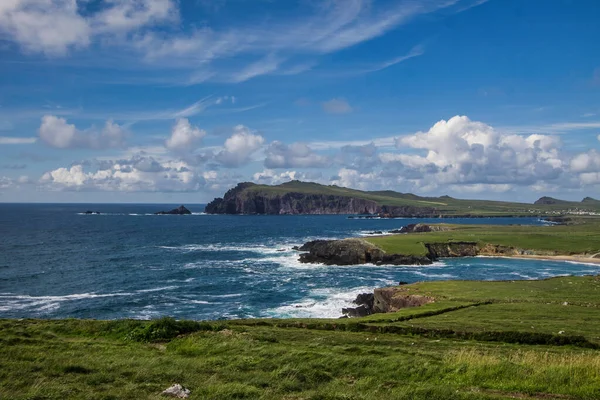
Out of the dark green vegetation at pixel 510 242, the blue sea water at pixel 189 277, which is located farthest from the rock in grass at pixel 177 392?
the dark green vegetation at pixel 510 242

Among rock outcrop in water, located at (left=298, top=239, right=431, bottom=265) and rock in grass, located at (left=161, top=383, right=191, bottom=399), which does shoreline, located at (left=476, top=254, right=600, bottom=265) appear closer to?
rock outcrop in water, located at (left=298, top=239, right=431, bottom=265)

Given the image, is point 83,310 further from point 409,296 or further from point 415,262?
point 415,262

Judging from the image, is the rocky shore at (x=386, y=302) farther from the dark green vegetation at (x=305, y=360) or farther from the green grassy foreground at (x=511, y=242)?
the green grassy foreground at (x=511, y=242)

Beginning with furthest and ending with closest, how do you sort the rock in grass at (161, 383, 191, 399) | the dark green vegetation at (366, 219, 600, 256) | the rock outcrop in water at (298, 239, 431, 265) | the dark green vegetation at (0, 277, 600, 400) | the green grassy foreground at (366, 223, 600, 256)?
the green grassy foreground at (366, 223, 600, 256) < the dark green vegetation at (366, 219, 600, 256) < the rock outcrop in water at (298, 239, 431, 265) < the dark green vegetation at (0, 277, 600, 400) < the rock in grass at (161, 383, 191, 399)

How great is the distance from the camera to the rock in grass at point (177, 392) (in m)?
14.4

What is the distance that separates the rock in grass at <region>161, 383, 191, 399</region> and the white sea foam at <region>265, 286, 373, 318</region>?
46.8 m

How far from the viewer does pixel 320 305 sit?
67.0 m

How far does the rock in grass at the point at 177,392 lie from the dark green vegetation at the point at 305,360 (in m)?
0.35

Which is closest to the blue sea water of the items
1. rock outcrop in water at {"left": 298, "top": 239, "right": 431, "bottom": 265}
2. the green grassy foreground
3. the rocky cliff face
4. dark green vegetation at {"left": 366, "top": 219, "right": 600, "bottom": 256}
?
rock outcrop in water at {"left": 298, "top": 239, "right": 431, "bottom": 265}

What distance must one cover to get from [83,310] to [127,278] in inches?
977

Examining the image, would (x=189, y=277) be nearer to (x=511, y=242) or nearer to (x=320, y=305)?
(x=320, y=305)

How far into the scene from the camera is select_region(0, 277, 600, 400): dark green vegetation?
15211 millimetres

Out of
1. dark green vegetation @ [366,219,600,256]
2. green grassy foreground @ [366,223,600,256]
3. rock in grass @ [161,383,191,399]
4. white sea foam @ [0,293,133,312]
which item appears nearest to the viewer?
rock in grass @ [161,383,191,399]

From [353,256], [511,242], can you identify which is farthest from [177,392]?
[511,242]
